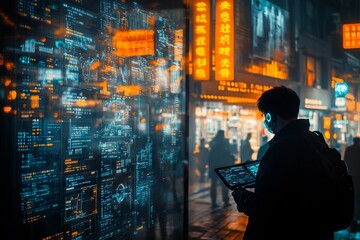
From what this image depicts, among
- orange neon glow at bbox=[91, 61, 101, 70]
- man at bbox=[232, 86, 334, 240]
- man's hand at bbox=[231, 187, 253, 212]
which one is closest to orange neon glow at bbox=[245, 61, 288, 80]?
orange neon glow at bbox=[91, 61, 101, 70]

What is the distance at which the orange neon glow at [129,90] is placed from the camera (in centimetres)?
347

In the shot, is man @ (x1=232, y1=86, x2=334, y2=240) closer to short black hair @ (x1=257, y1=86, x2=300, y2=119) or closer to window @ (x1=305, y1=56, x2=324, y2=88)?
short black hair @ (x1=257, y1=86, x2=300, y2=119)

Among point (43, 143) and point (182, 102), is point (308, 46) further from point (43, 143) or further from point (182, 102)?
point (43, 143)

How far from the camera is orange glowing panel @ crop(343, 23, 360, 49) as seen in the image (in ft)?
32.4

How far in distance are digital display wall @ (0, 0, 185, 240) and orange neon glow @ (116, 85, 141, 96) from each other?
0.7 inches

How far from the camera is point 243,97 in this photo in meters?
14.8

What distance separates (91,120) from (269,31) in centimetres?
1384

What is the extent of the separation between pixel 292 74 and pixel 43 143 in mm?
17571

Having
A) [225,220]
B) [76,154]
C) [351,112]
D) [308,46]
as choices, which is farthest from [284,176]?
[351,112]

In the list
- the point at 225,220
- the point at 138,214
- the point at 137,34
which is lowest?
the point at 225,220

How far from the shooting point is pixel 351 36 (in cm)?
989

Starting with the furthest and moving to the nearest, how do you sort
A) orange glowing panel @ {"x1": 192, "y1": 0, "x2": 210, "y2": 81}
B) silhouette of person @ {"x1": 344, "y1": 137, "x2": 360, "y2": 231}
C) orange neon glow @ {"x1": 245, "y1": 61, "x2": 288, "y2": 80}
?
orange neon glow @ {"x1": 245, "y1": 61, "x2": 288, "y2": 80} < orange glowing panel @ {"x1": 192, "y1": 0, "x2": 210, "y2": 81} < silhouette of person @ {"x1": 344, "y1": 137, "x2": 360, "y2": 231}

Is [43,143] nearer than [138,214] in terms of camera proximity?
Yes

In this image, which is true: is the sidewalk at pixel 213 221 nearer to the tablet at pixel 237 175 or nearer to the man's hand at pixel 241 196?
the tablet at pixel 237 175
